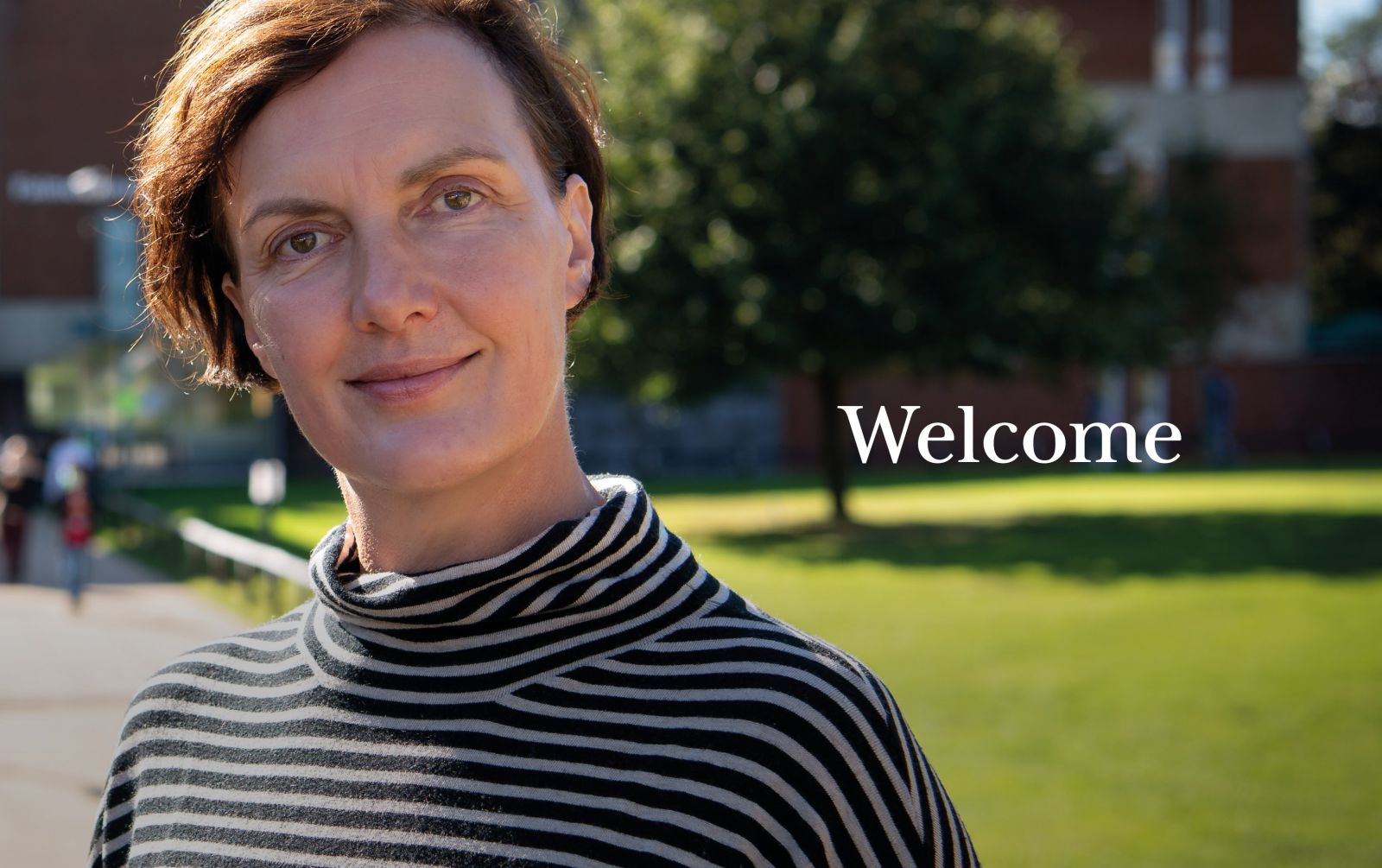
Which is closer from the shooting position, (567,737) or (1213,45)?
(567,737)

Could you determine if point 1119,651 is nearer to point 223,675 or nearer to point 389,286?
point 223,675

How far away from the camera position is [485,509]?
1559 millimetres

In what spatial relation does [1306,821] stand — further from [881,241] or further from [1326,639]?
[881,241]

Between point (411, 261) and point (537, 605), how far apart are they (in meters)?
0.35

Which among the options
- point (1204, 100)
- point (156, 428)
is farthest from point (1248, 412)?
point (156, 428)

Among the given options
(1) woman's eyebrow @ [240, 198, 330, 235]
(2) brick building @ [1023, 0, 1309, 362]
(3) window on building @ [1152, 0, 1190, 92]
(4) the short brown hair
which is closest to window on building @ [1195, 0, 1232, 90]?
(2) brick building @ [1023, 0, 1309, 362]

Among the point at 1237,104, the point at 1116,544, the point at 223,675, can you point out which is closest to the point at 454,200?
the point at 223,675

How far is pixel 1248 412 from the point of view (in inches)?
1502

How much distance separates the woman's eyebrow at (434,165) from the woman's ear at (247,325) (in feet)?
0.88

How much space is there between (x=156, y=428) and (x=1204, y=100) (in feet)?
84.6

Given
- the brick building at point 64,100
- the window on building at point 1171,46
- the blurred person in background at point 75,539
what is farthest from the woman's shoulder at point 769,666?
the window on building at point 1171,46

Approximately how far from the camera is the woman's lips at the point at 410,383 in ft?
4.98

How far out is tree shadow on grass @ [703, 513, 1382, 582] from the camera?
16672 millimetres

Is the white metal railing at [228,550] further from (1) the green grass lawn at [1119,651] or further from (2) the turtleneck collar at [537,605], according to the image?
(2) the turtleneck collar at [537,605]
